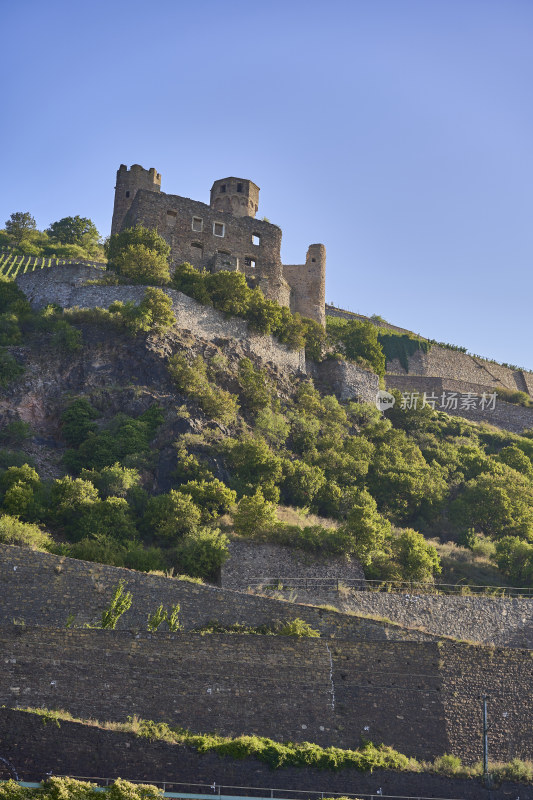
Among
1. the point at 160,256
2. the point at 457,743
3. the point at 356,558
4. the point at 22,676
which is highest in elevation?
the point at 160,256

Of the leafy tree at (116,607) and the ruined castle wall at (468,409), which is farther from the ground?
the ruined castle wall at (468,409)

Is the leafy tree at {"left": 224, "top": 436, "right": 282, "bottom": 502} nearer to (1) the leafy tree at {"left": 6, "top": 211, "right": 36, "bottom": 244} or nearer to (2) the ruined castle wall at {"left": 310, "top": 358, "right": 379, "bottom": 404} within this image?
(2) the ruined castle wall at {"left": 310, "top": 358, "right": 379, "bottom": 404}

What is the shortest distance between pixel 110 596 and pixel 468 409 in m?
37.4

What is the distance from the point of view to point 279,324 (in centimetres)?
4434

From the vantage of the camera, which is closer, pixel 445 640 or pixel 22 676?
pixel 22 676

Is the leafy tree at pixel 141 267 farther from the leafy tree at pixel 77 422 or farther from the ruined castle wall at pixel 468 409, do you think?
the ruined castle wall at pixel 468 409

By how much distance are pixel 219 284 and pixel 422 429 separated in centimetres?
1384

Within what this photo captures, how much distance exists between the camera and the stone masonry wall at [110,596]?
974 inches

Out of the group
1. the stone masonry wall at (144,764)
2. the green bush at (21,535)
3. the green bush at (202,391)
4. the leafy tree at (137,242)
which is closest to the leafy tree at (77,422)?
the green bush at (202,391)

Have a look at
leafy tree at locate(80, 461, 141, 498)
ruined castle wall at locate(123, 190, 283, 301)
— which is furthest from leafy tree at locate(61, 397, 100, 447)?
ruined castle wall at locate(123, 190, 283, 301)

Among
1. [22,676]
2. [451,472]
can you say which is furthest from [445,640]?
[451,472]

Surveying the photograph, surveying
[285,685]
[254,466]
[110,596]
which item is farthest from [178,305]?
[285,685]

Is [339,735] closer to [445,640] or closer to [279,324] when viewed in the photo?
[445,640]

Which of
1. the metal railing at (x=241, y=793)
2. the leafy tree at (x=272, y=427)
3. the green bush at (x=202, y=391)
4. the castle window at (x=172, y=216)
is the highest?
the castle window at (x=172, y=216)
